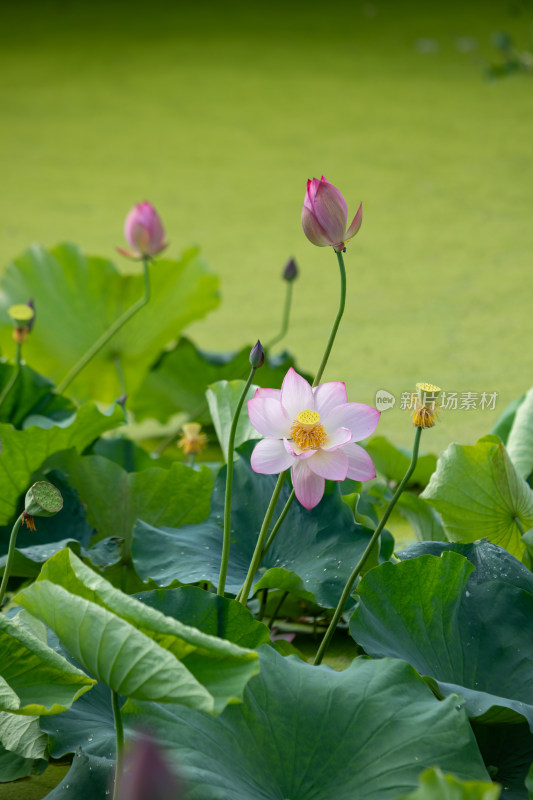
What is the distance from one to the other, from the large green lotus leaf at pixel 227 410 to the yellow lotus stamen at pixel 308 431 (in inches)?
9.0

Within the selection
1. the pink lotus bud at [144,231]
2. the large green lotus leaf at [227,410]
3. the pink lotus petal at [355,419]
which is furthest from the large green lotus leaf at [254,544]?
the pink lotus bud at [144,231]

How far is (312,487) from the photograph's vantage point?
0.69m

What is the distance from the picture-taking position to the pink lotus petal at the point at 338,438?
0.67m

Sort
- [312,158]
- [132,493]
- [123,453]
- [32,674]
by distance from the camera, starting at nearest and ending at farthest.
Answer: [32,674] < [132,493] < [123,453] < [312,158]

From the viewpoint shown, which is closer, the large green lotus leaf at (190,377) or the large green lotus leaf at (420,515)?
the large green lotus leaf at (420,515)

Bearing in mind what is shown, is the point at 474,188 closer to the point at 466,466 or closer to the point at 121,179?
the point at 121,179

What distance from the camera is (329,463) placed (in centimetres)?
68

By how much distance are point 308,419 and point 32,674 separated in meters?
0.25

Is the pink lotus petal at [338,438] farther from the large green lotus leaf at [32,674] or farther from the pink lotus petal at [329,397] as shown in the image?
the large green lotus leaf at [32,674]

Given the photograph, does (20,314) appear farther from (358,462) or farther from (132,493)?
(358,462)

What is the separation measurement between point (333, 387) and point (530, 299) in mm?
1356

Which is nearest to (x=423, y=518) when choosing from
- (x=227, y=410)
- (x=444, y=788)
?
(x=227, y=410)

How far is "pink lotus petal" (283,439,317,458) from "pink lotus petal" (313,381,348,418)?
1.3 inches

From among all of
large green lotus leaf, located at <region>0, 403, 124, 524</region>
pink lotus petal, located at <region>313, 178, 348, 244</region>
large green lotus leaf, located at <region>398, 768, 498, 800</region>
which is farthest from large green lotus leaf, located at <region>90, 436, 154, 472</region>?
large green lotus leaf, located at <region>398, 768, 498, 800</region>
